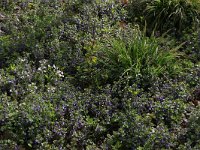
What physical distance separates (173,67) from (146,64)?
0.32 metres

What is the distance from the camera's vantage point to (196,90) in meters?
4.68

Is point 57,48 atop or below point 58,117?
atop

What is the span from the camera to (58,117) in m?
4.27

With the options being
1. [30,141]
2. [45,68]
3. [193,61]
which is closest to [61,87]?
[45,68]

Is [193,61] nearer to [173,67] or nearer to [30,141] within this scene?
[173,67]

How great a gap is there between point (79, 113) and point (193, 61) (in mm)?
1650

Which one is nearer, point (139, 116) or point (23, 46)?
point (139, 116)

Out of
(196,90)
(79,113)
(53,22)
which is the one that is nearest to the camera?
(79,113)

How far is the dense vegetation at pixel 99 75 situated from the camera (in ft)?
13.4

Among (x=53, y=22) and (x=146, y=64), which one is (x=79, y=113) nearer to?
(x=146, y=64)

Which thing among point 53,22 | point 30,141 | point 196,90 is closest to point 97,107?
point 30,141

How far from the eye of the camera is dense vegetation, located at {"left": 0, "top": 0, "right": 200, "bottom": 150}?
4.10m

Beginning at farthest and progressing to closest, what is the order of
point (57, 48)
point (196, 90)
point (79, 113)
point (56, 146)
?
point (57, 48) → point (196, 90) → point (79, 113) → point (56, 146)

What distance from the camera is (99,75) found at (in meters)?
4.72
